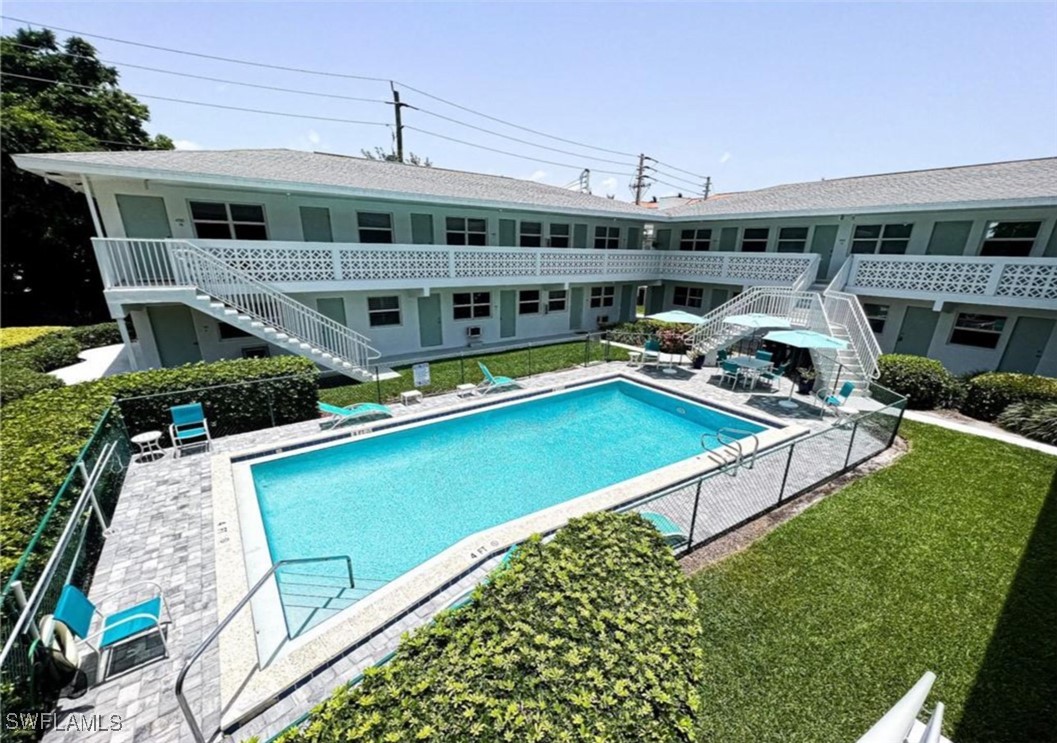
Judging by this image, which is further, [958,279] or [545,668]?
[958,279]

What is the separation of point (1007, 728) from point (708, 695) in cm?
303

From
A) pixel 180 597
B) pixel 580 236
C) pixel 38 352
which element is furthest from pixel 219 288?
pixel 580 236

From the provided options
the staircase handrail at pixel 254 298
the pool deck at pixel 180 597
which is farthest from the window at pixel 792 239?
the pool deck at pixel 180 597

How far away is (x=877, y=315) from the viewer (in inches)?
692

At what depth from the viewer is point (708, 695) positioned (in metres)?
4.49

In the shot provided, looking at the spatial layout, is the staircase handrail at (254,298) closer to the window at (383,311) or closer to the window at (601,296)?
the window at (383,311)

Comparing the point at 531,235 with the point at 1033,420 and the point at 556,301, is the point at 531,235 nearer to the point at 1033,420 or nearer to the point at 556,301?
the point at 556,301

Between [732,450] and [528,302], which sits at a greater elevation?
[528,302]

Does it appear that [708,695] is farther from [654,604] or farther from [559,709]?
[559,709]

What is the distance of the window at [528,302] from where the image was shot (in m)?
21.1

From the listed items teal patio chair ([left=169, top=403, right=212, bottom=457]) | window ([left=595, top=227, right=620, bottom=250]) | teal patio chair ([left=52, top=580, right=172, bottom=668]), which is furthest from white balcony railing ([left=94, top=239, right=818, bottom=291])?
teal patio chair ([left=52, top=580, right=172, bottom=668])

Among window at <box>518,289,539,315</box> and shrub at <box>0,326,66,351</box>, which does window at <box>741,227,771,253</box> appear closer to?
window at <box>518,289,539,315</box>

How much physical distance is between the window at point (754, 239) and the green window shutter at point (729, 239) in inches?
16.3

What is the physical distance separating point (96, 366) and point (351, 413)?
1199 cm
